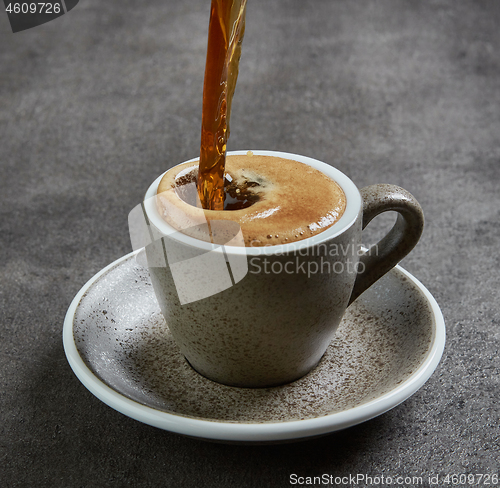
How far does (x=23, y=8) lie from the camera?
7.07 ft

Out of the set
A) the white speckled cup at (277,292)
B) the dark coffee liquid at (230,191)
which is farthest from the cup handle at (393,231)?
the dark coffee liquid at (230,191)

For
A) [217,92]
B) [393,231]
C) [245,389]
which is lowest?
[245,389]

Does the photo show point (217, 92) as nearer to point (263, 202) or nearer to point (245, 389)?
point (263, 202)

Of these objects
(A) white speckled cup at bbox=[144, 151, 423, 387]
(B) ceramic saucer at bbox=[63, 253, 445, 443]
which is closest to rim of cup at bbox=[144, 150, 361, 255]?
(A) white speckled cup at bbox=[144, 151, 423, 387]

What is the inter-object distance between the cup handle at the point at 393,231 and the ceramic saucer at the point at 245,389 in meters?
0.09

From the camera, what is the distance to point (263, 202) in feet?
2.49

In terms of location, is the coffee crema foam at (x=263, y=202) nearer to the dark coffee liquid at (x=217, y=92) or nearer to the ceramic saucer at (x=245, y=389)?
the dark coffee liquid at (x=217, y=92)

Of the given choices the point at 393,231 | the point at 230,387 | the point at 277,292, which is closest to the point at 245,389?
the point at 230,387

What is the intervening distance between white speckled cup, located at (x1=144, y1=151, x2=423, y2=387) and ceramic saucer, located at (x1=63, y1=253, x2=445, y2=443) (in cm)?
3

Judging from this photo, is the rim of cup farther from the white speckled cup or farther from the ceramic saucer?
the ceramic saucer

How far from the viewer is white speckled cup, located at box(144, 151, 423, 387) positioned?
0.70 metres

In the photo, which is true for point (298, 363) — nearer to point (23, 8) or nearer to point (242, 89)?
point (242, 89)

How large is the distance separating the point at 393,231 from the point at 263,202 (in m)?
0.21

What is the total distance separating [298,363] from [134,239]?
1.00 feet
